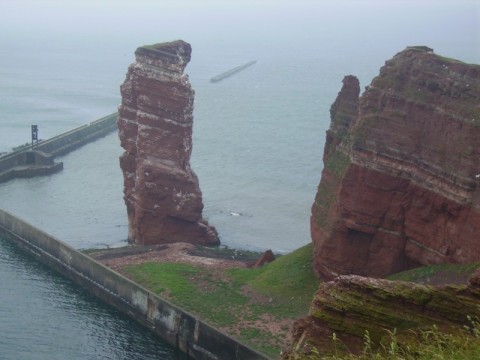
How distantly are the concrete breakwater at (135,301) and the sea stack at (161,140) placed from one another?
646cm

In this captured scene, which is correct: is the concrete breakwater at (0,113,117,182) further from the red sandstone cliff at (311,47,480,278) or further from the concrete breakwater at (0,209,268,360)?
the red sandstone cliff at (311,47,480,278)

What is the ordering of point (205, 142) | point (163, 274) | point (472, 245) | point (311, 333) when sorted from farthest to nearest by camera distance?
1. point (205, 142)
2. point (163, 274)
3. point (472, 245)
4. point (311, 333)

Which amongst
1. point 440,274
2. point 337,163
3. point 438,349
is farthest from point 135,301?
point 438,349

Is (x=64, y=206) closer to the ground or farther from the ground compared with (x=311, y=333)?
closer to the ground

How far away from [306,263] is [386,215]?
265 inches

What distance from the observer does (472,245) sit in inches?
1479

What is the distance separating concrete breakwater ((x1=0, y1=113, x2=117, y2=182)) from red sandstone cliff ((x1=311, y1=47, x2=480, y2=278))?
5362cm

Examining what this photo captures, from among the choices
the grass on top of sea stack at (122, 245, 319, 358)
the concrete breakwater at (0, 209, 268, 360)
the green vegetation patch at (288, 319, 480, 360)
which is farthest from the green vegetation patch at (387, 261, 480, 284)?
the green vegetation patch at (288, 319, 480, 360)

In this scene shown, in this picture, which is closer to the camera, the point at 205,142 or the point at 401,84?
the point at 401,84

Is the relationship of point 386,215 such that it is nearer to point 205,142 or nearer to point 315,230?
point 315,230

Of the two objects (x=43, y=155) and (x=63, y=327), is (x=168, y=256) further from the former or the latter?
(x=43, y=155)

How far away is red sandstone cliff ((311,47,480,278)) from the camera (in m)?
38.4

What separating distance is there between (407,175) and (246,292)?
36.5 ft

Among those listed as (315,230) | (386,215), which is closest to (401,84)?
(386,215)
